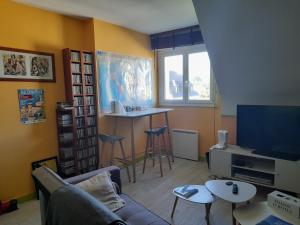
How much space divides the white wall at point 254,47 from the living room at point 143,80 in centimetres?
1

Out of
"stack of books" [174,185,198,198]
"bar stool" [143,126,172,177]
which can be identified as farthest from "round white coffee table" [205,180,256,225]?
"bar stool" [143,126,172,177]

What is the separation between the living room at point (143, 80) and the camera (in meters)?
2.27

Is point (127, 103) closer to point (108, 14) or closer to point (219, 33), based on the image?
point (108, 14)

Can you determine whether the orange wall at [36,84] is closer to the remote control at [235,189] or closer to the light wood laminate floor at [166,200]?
the light wood laminate floor at [166,200]

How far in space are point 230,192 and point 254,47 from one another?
5.18 feet

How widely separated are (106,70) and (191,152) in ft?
6.88

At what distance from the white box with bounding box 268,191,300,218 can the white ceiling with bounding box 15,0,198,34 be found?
2.26 m

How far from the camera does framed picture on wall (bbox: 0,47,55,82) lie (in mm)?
2465

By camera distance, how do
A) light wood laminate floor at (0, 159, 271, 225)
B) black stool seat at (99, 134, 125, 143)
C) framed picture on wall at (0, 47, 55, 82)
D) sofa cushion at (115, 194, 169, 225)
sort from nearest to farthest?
sofa cushion at (115, 194, 169, 225) < light wood laminate floor at (0, 159, 271, 225) < framed picture on wall at (0, 47, 55, 82) < black stool seat at (99, 134, 125, 143)

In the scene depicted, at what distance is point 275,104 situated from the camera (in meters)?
2.87

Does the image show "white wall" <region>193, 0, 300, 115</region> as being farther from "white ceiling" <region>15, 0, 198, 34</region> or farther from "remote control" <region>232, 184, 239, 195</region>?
"remote control" <region>232, 184, 239, 195</region>

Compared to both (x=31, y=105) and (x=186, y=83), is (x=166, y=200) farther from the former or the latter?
(x=186, y=83)

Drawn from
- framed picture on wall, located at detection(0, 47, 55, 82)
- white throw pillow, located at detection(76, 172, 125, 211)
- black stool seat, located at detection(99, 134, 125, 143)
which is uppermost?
framed picture on wall, located at detection(0, 47, 55, 82)

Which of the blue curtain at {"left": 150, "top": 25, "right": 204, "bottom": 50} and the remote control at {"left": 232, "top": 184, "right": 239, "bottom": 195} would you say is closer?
the remote control at {"left": 232, "top": 184, "right": 239, "bottom": 195}
